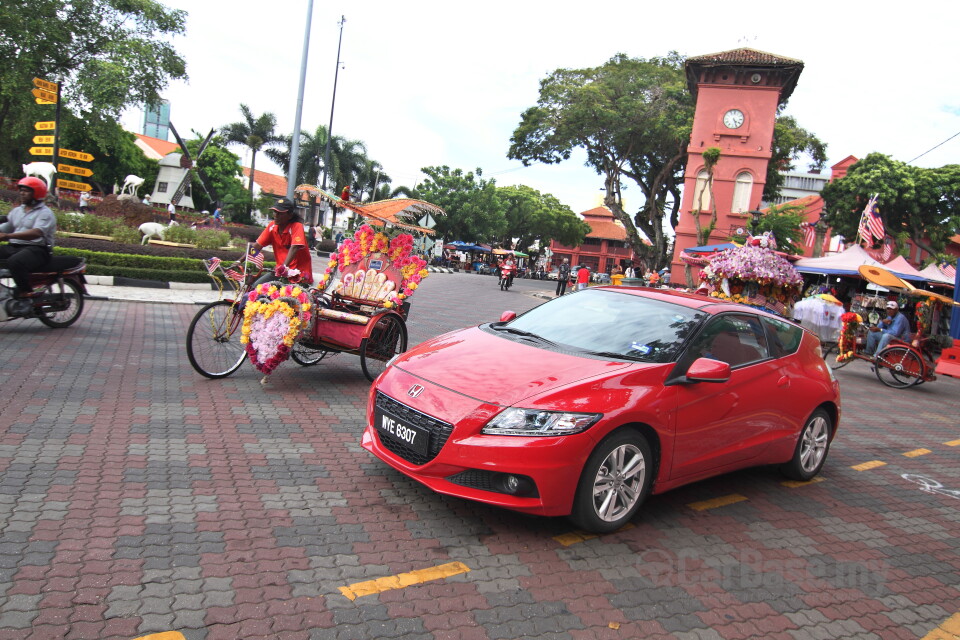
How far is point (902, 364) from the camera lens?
12516 mm

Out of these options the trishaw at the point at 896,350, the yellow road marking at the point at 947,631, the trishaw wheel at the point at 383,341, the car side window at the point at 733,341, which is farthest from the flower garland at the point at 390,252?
the trishaw at the point at 896,350

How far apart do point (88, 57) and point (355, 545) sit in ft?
103

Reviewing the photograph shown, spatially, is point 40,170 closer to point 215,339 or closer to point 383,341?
point 215,339

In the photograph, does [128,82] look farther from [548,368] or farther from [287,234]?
[548,368]

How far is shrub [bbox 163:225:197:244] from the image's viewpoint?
760 inches

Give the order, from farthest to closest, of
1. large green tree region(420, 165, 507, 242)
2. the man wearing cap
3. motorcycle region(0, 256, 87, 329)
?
1. large green tree region(420, 165, 507, 242)
2. the man wearing cap
3. motorcycle region(0, 256, 87, 329)

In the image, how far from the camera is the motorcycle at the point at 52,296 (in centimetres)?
805

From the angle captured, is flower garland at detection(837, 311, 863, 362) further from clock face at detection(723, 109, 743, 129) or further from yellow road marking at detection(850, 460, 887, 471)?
clock face at detection(723, 109, 743, 129)

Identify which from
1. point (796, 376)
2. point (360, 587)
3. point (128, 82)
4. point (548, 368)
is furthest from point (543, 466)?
point (128, 82)

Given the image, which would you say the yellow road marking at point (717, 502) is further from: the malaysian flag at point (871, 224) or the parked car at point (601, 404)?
the malaysian flag at point (871, 224)

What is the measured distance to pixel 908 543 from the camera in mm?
4535

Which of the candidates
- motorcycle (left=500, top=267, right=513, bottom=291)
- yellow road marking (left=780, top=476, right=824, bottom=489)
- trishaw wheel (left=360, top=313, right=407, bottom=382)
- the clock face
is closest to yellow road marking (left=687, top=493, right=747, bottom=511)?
yellow road marking (left=780, top=476, right=824, bottom=489)

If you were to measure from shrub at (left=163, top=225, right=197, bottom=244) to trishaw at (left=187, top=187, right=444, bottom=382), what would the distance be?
12853mm

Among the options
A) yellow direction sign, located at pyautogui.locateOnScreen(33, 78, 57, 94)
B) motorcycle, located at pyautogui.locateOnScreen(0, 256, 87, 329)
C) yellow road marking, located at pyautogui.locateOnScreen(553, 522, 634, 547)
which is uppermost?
Answer: yellow direction sign, located at pyautogui.locateOnScreen(33, 78, 57, 94)
